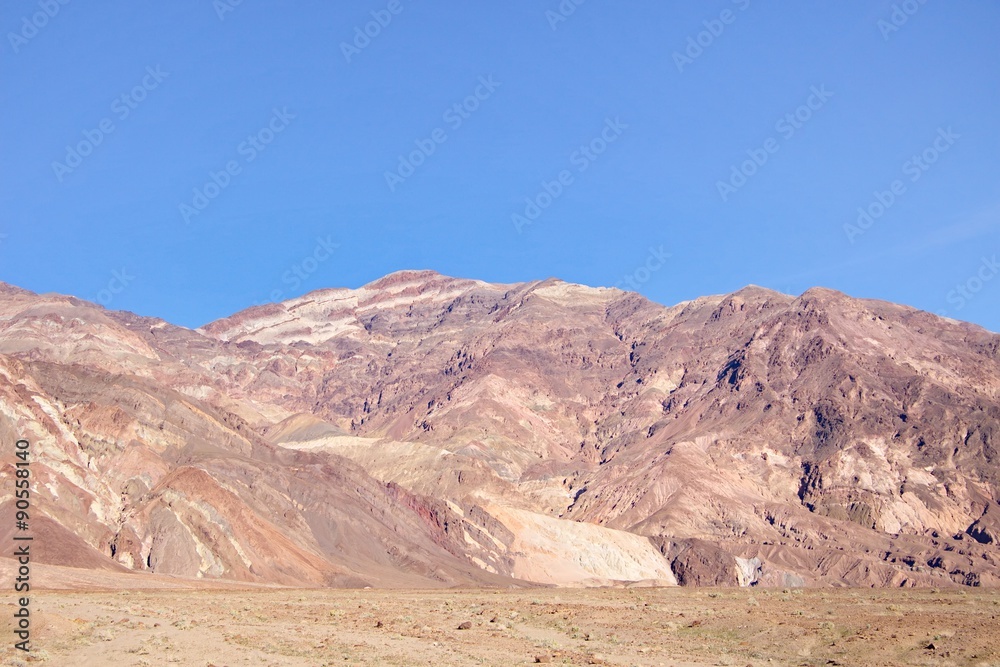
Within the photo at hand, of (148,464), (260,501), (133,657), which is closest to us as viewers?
(133,657)

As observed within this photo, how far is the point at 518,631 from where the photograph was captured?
131ft

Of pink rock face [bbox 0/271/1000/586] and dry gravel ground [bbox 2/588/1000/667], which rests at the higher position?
pink rock face [bbox 0/271/1000/586]

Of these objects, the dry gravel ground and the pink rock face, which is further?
the pink rock face

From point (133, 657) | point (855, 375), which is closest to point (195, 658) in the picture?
point (133, 657)

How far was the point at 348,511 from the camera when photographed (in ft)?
356

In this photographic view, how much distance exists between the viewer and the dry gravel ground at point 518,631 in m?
31.5

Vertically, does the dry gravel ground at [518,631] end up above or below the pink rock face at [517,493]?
below

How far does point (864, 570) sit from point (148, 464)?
290 ft

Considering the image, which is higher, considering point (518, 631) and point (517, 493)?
point (517, 493)

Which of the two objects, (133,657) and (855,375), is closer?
(133,657)

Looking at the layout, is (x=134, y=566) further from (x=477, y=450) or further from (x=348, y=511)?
(x=477, y=450)

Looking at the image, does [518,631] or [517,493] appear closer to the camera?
[518,631]

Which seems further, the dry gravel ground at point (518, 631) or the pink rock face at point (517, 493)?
the pink rock face at point (517, 493)

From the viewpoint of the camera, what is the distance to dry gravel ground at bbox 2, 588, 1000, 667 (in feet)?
103
